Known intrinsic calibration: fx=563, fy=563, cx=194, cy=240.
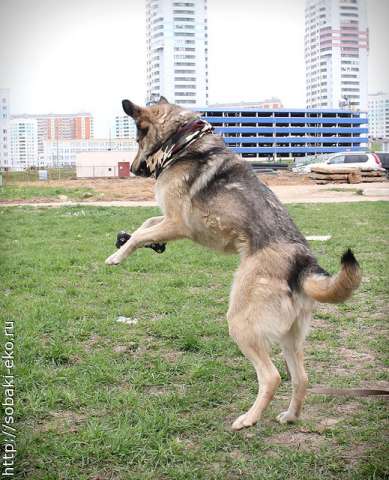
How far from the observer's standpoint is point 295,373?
4.23m

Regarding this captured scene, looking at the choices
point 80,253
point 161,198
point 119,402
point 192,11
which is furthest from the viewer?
point 80,253

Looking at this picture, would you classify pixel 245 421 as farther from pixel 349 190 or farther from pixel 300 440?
pixel 349 190

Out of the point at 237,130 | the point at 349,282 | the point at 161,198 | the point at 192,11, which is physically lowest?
the point at 349,282

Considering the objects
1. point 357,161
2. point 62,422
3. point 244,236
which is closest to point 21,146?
point 357,161

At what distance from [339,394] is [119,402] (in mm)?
1746

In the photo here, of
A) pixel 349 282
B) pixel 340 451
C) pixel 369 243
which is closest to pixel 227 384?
pixel 340 451

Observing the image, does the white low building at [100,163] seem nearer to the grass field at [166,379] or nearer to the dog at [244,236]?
the grass field at [166,379]

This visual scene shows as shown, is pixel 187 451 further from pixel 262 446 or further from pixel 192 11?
pixel 192 11

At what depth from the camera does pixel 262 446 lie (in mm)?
3736

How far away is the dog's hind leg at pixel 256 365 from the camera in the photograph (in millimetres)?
3969

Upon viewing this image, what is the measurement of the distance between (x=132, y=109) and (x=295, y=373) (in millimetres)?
2852

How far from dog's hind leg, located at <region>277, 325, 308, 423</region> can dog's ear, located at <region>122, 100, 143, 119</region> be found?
100 inches

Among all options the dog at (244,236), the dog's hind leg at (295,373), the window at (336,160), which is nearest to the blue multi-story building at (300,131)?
the window at (336,160)

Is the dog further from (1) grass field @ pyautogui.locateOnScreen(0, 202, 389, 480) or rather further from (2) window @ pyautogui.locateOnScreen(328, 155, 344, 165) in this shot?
(2) window @ pyautogui.locateOnScreen(328, 155, 344, 165)
